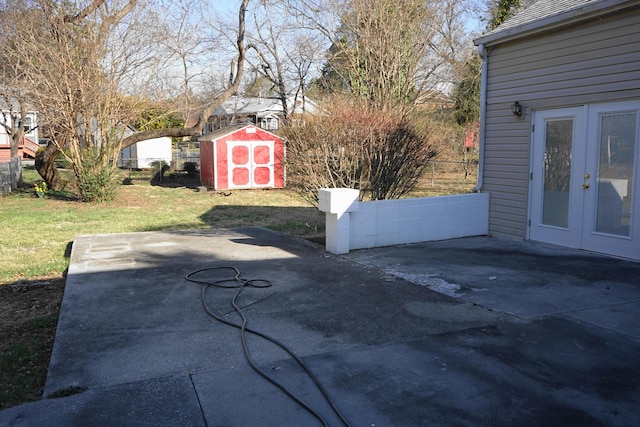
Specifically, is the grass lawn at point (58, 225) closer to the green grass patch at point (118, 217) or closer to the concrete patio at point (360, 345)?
the green grass patch at point (118, 217)

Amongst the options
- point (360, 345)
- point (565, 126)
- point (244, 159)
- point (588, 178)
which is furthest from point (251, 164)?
point (360, 345)

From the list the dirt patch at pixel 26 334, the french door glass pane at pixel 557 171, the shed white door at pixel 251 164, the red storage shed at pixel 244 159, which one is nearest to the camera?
the dirt patch at pixel 26 334

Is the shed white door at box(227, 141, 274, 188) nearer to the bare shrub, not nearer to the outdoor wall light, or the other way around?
the bare shrub

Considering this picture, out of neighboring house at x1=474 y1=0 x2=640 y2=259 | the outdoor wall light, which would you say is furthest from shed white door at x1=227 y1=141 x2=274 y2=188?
the outdoor wall light

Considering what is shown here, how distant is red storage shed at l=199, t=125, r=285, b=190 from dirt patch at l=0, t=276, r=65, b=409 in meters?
14.0

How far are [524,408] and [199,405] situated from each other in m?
1.96

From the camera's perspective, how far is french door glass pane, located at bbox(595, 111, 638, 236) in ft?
23.5

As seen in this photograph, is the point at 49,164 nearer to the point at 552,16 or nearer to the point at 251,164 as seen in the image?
the point at 251,164

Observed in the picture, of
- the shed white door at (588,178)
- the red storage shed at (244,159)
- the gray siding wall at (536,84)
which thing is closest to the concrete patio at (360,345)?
the shed white door at (588,178)

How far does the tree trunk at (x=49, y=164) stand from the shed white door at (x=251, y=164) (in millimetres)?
6276

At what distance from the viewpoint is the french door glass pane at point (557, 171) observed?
317 inches

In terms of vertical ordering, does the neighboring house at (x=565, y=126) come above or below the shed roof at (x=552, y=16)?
below

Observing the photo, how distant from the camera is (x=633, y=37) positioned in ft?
23.1

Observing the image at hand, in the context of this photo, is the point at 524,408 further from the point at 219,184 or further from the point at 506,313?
the point at 219,184
